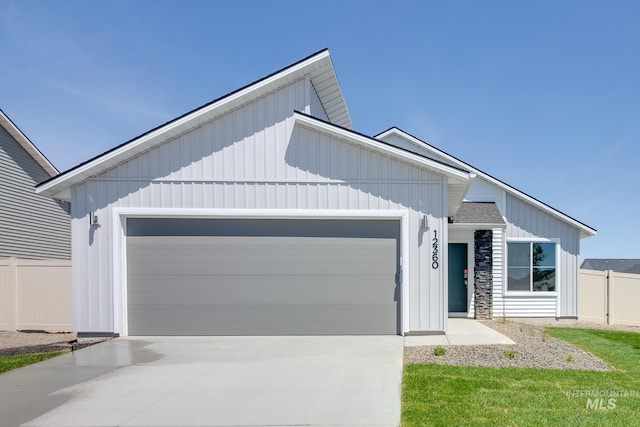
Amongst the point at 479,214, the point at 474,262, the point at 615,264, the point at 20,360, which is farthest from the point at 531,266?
the point at 615,264

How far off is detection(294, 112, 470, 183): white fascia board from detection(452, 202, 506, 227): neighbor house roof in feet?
13.9

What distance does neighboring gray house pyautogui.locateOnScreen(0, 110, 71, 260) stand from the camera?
1467 centimetres

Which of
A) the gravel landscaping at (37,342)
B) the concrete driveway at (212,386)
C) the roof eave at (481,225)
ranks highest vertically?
the roof eave at (481,225)

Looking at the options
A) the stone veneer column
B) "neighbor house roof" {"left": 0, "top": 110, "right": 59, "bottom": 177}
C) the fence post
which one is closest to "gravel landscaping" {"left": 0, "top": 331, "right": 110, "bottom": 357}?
"neighbor house roof" {"left": 0, "top": 110, "right": 59, "bottom": 177}

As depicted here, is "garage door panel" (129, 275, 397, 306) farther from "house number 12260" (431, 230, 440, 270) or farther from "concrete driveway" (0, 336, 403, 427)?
"house number 12260" (431, 230, 440, 270)

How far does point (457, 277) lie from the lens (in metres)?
13.5

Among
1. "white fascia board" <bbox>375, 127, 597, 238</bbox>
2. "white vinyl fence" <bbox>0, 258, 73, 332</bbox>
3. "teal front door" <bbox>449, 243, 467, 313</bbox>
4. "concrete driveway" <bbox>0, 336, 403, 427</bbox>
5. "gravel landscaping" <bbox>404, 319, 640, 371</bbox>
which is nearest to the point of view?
"concrete driveway" <bbox>0, 336, 403, 427</bbox>

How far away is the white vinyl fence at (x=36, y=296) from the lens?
36.4ft

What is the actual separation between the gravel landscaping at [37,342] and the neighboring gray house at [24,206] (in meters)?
4.96

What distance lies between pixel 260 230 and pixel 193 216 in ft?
5.04

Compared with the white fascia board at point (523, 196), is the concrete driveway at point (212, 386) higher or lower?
lower

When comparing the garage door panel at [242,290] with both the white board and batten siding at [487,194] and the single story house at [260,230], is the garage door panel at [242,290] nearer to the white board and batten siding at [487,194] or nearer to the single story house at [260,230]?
the single story house at [260,230]

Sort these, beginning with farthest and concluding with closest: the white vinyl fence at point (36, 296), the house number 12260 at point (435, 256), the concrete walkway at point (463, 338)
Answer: the white vinyl fence at point (36, 296) < the house number 12260 at point (435, 256) < the concrete walkway at point (463, 338)

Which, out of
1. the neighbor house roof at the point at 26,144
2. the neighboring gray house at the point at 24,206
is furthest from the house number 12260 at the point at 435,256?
the neighbor house roof at the point at 26,144
